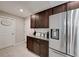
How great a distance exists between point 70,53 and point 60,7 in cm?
177

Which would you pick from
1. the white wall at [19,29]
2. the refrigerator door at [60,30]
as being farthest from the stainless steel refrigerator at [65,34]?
the white wall at [19,29]

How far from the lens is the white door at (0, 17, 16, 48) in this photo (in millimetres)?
5195

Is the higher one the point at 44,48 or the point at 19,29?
the point at 19,29

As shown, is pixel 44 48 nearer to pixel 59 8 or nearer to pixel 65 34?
pixel 65 34

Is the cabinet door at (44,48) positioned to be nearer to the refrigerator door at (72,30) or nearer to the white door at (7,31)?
the refrigerator door at (72,30)

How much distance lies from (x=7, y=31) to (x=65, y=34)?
458 cm

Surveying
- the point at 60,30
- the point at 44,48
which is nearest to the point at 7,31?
the point at 44,48

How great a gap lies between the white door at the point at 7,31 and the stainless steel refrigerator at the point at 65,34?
3.91 metres

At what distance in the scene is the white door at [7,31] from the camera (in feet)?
17.0

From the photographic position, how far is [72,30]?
185 cm

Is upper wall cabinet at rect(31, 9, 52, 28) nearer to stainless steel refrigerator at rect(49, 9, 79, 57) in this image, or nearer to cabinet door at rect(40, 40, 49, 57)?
cabinet door at rect(40, 40, 49, 57)

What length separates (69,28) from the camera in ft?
6.35

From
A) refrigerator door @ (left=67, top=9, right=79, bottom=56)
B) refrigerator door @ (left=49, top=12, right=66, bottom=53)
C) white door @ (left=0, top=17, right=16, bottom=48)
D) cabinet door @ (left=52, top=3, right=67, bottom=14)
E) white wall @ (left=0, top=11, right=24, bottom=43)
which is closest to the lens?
refrigerator door @ (left=67, top=9, right=79, bottom=56)

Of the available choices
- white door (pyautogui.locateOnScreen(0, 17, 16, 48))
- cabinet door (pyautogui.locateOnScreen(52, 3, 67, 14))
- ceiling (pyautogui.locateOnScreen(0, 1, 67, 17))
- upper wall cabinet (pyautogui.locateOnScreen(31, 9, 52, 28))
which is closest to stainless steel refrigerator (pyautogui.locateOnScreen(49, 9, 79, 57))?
cabinet door (pyautogui.locateOnScreen(52, 3, 67, 14))
